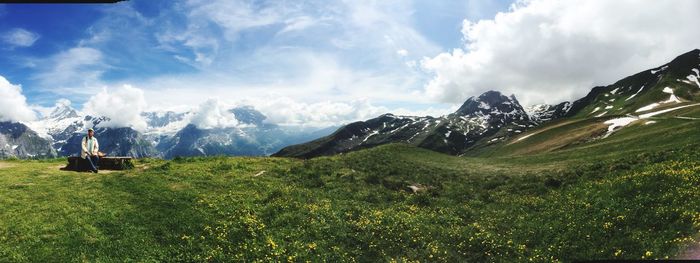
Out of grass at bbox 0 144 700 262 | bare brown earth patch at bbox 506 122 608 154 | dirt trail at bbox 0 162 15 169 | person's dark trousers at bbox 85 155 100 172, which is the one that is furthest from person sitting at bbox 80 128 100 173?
bare brown earth patch at bbox 506 122 608 154

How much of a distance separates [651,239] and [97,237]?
2667 cm

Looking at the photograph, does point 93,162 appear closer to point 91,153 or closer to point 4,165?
point 91,153

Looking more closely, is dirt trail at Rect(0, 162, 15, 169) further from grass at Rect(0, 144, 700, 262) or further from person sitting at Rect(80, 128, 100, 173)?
person sitting at Rect(80, 128, 100, 173)

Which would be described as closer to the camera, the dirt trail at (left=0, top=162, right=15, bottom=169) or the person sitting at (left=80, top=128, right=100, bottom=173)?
the person sitting at (left=80, top=128, right=100, bottom=173)

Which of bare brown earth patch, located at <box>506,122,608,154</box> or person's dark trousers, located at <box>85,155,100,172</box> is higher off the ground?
person's dark trousers, located at <box>85,155,100,172</box>

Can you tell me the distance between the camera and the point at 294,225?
83.2 feet

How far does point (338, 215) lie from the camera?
27781mm

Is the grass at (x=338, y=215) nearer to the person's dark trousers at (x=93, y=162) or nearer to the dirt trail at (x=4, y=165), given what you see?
the dirt trail at (x=4, y=165)

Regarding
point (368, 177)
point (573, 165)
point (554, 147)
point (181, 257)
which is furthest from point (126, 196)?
point (554, 147)

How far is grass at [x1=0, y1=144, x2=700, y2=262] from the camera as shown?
20688mm

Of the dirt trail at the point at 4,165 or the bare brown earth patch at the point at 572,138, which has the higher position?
the dirt trail at the point at 4,165

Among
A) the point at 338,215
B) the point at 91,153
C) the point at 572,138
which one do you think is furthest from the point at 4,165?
the point at 572,138

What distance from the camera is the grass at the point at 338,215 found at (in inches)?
814

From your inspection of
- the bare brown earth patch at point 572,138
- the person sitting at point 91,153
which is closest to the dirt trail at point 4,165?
the person sitting at point 91,153
